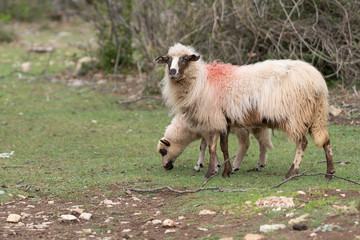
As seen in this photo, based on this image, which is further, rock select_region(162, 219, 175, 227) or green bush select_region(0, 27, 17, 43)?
green bush select_region(0, 27, 17, 43)

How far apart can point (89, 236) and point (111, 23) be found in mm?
11557

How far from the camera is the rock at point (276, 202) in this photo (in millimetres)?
5664

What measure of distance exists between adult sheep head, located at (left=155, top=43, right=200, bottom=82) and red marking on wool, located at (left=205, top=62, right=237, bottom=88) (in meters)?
0.35

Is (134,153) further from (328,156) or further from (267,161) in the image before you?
(328,156)

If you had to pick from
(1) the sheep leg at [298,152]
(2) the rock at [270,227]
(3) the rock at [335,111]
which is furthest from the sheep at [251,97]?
(3) the rock at [335,111]

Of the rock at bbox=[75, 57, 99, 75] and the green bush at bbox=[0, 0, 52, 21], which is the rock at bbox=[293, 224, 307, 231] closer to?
the rock at bbox=[75, 57, 99, 75]

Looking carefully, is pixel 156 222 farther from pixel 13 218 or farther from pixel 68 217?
pixel 13 218

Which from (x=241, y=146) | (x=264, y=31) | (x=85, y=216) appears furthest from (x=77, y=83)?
(x=85, y=216)

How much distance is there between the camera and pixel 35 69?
18.3m

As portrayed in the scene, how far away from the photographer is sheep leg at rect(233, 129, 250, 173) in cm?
869

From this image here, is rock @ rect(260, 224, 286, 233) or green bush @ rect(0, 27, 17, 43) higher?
green bush @ rect(0, 27, 17, 43)

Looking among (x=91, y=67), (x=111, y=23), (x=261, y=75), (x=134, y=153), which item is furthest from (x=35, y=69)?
(x=261, y=75)

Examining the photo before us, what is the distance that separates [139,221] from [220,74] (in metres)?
2.80

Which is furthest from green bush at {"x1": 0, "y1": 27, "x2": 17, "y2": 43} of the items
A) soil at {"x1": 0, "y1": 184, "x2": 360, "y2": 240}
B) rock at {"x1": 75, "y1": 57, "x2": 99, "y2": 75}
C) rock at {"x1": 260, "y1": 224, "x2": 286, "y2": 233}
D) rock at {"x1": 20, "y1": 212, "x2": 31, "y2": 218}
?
rock at {"x1": 260, "y1": 224, "x2": 286, "y2": 233}
